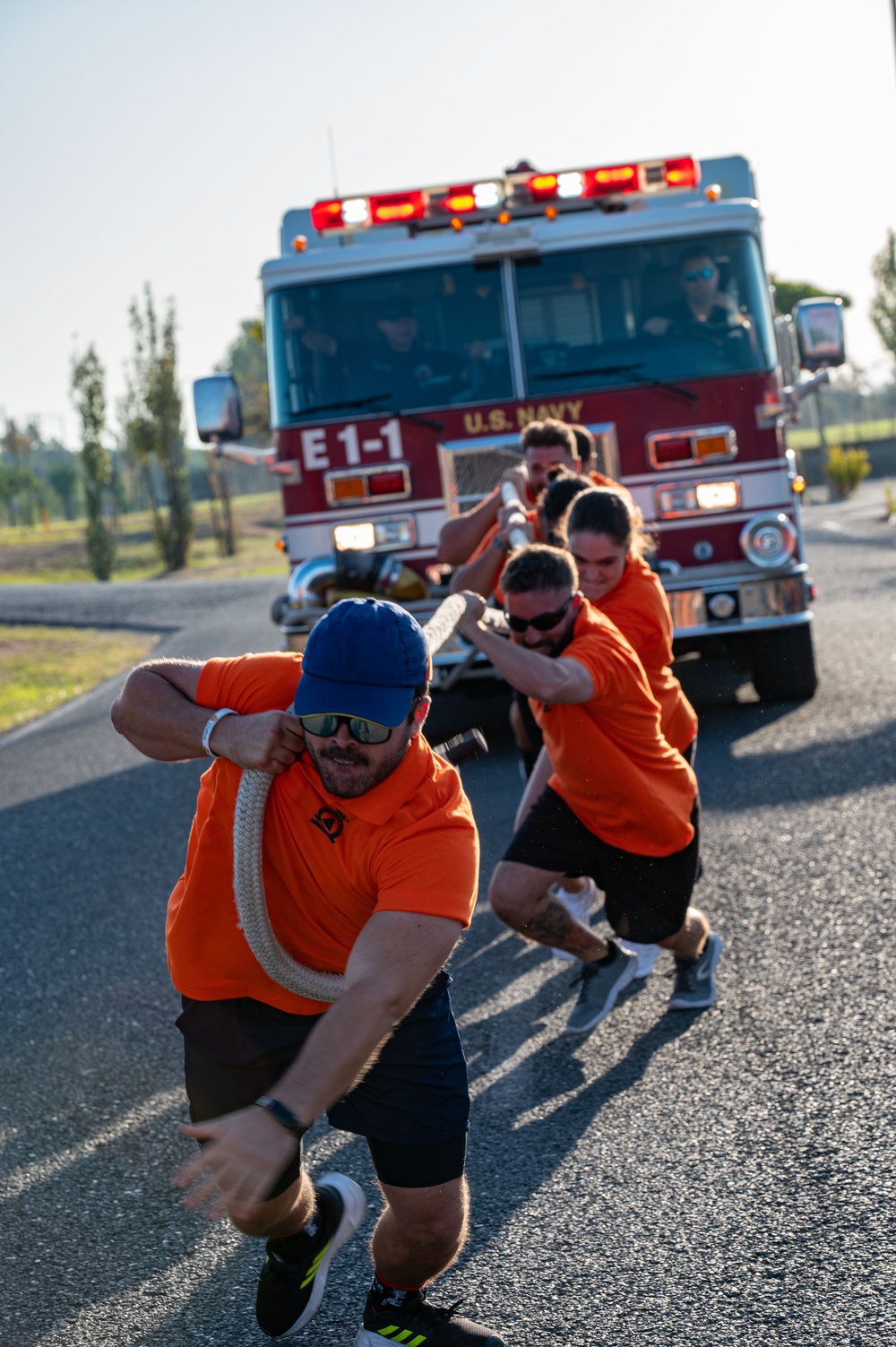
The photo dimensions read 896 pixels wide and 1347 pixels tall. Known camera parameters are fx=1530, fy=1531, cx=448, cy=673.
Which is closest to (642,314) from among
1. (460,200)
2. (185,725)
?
(460,200)

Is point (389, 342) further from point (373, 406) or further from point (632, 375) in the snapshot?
point (632, 375)

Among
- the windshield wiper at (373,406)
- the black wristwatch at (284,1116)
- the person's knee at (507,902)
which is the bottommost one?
the person's knee at (507,902)

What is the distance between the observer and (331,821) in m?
2.94

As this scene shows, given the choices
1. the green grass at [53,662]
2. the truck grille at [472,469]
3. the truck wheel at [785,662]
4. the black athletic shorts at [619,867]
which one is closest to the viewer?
the black athletic shorts at [619,867]

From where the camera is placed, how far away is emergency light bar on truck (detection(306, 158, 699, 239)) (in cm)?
920

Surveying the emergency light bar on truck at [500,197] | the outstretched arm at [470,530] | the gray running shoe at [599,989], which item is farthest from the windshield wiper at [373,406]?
the gray running shoe at [599,989]

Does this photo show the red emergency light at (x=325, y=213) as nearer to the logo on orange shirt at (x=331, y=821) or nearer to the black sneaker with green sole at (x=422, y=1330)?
the logo on orange shirt at (x=331, y=821)

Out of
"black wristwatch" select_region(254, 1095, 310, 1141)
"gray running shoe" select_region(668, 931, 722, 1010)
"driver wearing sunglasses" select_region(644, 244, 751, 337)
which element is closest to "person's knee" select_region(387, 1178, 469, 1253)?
"black wristwatch" select_region(254, 1095, 310, 1141)

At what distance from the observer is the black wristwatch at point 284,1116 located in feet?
7.79

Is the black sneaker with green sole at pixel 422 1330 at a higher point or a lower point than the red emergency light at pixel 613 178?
lower

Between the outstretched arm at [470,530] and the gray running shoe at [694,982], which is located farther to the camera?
the outstretched arm at [470,530]

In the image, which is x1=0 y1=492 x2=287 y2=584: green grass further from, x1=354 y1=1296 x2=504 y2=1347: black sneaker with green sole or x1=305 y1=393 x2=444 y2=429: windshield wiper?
x1=354 y1=1296 x2=504 y2=1347: black sneaker with green sole

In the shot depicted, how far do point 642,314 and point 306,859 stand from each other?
6778 mm

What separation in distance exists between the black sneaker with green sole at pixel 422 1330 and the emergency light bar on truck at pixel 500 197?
7.30 meters
